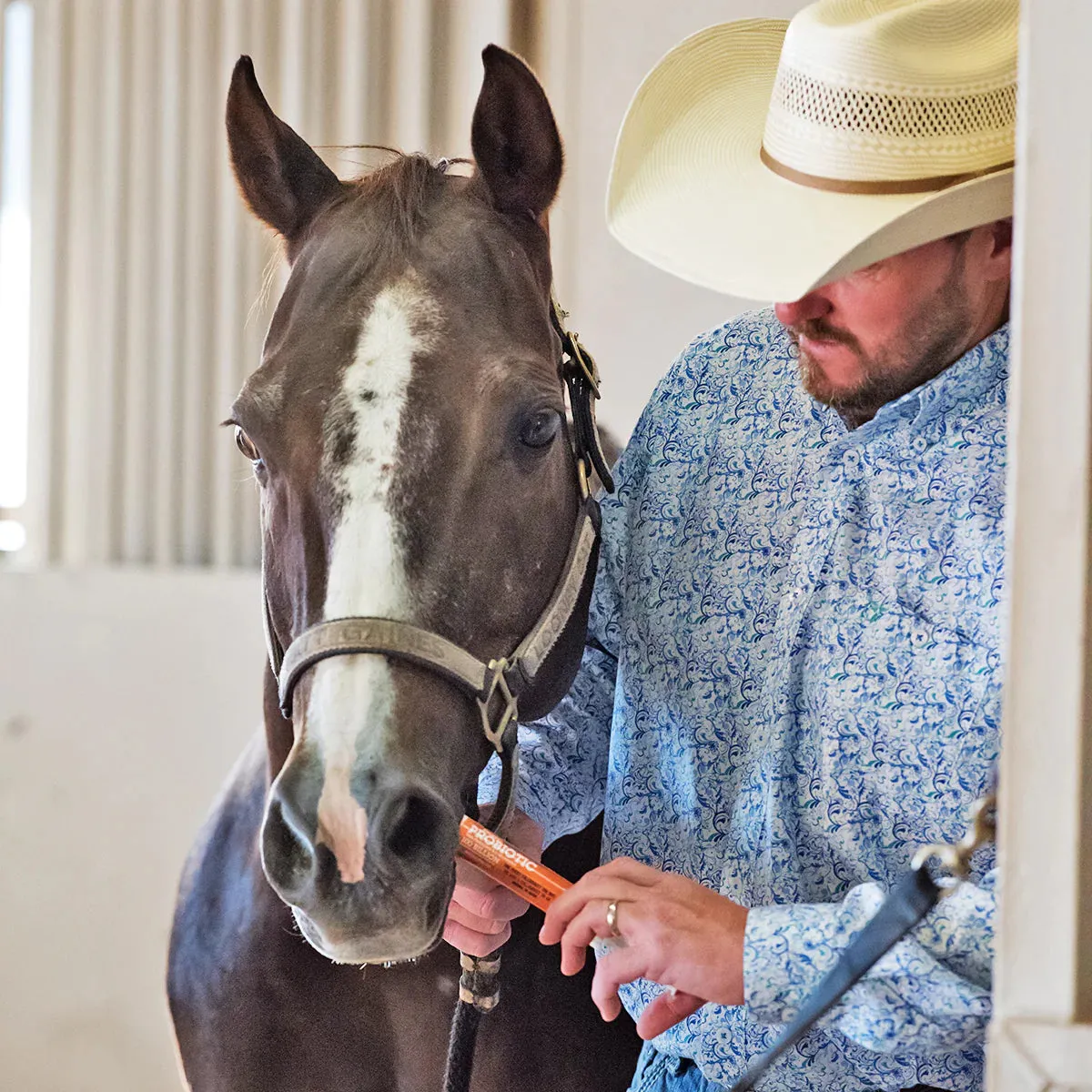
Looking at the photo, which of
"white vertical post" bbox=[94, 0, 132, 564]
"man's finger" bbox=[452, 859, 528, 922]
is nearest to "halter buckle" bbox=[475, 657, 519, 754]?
"man's finger" bbox=[452, 859, 528, 922]

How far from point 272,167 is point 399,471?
14.2 inches

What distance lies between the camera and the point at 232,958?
119 cm

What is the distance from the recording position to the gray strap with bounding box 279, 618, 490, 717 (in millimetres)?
775

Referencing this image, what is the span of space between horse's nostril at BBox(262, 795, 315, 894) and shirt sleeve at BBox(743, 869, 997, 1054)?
10.7 inches

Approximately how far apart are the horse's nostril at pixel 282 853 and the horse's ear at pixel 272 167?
51 cm

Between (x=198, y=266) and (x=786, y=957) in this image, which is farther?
(x=198, y=266)

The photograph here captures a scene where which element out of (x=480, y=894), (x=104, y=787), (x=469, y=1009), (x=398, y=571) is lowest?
(x=104, y=787)

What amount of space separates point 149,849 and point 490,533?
202cm

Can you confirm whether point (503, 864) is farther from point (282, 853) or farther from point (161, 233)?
point (161, 233)

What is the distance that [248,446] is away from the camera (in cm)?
94

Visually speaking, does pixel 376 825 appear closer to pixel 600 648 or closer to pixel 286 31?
pixel 600 648

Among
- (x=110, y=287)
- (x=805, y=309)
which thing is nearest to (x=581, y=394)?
(x=805, y=309)

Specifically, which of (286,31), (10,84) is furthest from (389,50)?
(10,84)

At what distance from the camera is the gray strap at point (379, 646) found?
2.54 feet
